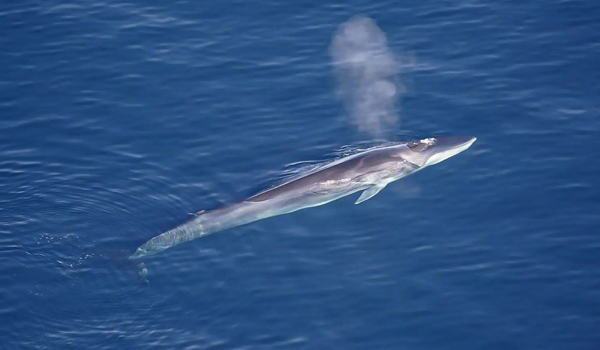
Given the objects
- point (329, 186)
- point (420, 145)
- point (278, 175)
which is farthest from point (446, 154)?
point (278, 175)

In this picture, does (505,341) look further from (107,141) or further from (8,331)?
(107,141)

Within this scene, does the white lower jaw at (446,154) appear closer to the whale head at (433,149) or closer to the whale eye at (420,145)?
the whale head at (433,149)

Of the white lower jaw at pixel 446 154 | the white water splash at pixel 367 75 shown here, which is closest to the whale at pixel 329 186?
the white lower jaw at pixel 446 154

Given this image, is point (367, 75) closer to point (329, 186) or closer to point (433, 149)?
point (433, 149)

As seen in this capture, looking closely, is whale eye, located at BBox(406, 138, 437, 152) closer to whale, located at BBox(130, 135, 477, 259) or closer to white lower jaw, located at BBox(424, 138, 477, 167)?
whale, located at BBox(130, 135, 477, 259)

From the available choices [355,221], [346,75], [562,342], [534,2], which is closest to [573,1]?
[534,2]

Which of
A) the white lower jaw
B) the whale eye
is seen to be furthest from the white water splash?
the white lower jaw

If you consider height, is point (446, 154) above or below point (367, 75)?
below
